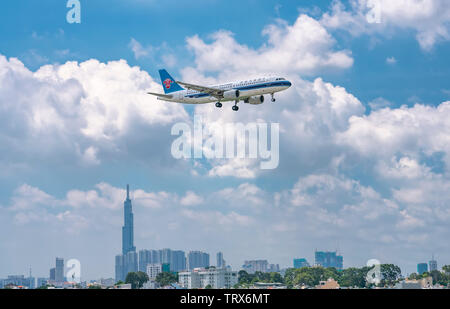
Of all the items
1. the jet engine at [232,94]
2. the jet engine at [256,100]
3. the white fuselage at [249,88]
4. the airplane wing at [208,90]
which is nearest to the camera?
the white fuselage at [249,88]

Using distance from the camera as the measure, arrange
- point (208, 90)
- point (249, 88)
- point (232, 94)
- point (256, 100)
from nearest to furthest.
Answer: point (249, 88) → point (232, 94) → point (256, 100) → point (208, 90)

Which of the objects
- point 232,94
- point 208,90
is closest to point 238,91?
point 232,94

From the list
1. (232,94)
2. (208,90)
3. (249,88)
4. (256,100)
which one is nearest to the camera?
(249,88)

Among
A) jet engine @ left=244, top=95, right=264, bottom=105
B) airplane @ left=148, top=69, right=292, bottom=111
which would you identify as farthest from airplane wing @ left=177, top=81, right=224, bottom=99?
jet engine @ left=244, top=95, right=264, bottom=105

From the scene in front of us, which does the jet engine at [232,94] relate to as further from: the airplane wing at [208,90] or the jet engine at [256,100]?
the jet engine at [256,100]

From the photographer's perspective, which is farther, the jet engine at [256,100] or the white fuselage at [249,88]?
the jet engine at [256,100]

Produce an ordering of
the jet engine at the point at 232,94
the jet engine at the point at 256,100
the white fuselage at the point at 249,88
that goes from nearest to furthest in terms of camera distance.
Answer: the white fuselage at the point at 249,88, the jet engine at the point at 232,94, the jet engine at the point at 256,100

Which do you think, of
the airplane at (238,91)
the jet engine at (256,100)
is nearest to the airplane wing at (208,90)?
the airplane at (238,91)

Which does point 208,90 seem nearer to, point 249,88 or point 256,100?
point 249,88

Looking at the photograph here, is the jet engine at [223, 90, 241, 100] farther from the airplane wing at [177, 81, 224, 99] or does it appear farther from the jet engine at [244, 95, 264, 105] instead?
the jet engine at [244, 95, 264, 105]
